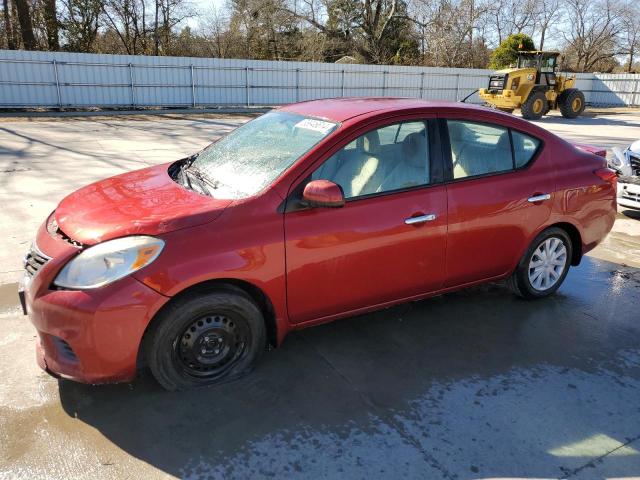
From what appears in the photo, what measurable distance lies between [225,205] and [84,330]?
98cm

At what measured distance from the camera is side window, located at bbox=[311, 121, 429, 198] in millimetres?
3271

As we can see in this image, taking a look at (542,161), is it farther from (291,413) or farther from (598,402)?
(291,413)

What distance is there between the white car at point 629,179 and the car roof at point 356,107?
3943mm

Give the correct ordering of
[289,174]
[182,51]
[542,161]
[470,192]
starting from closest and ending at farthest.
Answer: [289,174]
[470,192]
[542,161]
[182,51]

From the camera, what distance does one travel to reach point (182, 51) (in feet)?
91.5

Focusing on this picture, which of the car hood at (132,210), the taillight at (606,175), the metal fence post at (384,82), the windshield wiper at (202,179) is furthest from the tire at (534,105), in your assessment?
the car hood at (132,210)

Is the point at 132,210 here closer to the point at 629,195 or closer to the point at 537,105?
the point at 629,195

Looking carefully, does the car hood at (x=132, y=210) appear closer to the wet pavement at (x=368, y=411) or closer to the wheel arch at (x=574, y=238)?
the wet pavement at (x=368, y=411)

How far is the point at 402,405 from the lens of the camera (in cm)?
297

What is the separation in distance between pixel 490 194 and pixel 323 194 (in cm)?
145

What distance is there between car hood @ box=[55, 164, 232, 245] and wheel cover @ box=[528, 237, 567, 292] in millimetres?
2618

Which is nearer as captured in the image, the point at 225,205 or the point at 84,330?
the point at 84,330

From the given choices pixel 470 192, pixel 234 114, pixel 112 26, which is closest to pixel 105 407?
pixel 470 192

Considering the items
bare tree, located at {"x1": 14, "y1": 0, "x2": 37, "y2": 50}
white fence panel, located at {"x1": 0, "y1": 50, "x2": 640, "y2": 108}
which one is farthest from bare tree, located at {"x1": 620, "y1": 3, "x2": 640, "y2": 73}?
bare tree, located at {"x1": 14, "y1": 0, "x2": 37, "y2": 50}
